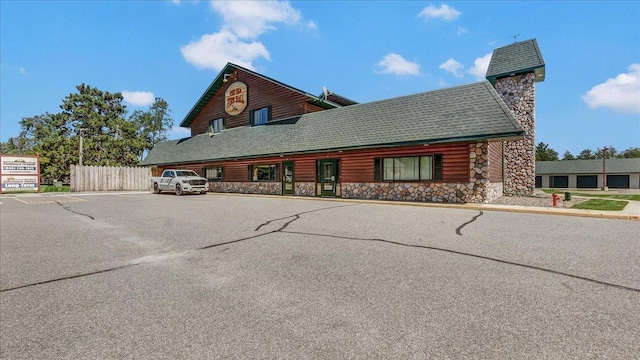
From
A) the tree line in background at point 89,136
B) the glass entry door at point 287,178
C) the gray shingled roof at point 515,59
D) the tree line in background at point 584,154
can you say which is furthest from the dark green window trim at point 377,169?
the tree line in background at point 584,154

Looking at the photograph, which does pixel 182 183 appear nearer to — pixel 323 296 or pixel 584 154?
pixel 323 296

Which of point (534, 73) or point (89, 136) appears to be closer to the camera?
point (534, 73)

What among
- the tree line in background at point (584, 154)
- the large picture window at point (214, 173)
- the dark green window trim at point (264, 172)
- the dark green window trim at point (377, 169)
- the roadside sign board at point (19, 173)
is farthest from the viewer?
the tree line in background at point (584, 154)

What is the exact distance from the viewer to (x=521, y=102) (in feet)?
61.9

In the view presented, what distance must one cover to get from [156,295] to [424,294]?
3252 mm

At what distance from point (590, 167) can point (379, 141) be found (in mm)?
48892

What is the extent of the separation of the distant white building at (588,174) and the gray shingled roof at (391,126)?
43.7 meters

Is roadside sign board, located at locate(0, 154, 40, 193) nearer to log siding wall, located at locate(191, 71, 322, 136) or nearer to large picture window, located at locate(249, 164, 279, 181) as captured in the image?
log siding wall, located at locate(191, 71, 322, 136)

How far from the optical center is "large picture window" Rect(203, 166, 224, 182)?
26.4 meters

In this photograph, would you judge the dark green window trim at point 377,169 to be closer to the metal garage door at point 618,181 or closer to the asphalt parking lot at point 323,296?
the asphalt parking lot at point 323,296

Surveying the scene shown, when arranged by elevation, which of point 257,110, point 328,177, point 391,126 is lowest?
point 328,177

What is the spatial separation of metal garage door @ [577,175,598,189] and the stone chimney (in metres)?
37.2

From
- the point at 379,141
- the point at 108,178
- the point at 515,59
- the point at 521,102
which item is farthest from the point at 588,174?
the point at 108,178

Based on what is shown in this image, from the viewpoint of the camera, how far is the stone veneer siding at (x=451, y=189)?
13305 mm
